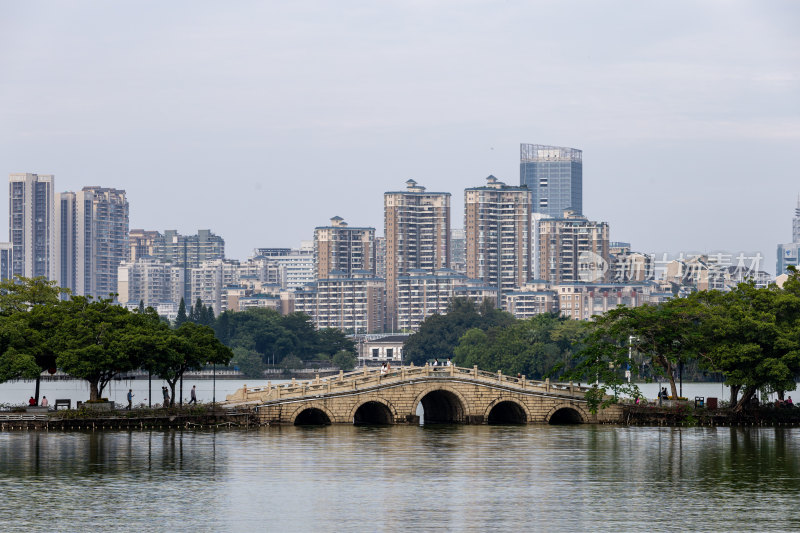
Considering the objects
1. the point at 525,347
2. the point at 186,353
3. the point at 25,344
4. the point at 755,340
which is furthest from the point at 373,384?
the point at 525,347

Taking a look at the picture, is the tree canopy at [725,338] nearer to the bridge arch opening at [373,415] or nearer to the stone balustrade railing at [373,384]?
the stone balustrade railing at [373,384]

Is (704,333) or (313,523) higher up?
(704,333)

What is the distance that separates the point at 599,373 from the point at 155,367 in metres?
23.5

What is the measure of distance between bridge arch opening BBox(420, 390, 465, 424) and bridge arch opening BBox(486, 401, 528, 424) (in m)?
1.81

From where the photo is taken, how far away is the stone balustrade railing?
6875 centimetres

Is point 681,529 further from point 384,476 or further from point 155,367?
point 155,367

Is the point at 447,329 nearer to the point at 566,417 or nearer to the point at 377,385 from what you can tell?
the point at 566,417

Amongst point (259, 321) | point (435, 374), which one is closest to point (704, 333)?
point (435, 374)

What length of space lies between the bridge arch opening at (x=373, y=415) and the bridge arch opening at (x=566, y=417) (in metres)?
9.19

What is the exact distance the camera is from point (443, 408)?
76188 millimetres

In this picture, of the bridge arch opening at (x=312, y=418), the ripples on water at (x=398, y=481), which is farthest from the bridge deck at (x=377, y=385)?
the ripples on water at (x=398, y=481)

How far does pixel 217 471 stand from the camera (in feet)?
163

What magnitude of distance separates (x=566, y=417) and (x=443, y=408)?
7.04 meters

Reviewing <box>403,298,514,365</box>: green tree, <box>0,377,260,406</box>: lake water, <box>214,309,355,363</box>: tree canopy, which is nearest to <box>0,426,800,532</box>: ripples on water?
<box>0,377,260,406</box>: lake water
